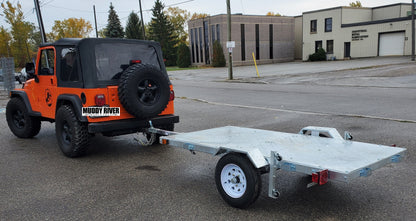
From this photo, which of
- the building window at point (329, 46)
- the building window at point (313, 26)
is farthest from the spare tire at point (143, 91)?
the building window at point (313, 26)

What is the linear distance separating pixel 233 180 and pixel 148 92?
2.63m

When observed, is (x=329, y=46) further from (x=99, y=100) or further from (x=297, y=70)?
(x=99, y=100)

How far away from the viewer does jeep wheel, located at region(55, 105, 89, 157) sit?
5.71m

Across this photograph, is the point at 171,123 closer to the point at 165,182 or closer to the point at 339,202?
the point at 165,182

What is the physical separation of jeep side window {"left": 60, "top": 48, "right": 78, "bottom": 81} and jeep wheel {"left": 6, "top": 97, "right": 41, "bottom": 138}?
190 cm

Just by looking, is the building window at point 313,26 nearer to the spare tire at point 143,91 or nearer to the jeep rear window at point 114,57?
the jeep rear window at point 114,57

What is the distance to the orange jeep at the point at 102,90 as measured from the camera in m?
5.54

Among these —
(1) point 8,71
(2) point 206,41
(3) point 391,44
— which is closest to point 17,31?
(2) point 206,41

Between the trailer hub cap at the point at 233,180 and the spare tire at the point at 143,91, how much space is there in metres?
2.32

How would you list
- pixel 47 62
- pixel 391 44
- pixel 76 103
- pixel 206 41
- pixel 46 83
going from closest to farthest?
pixel 76 103, pixel 46 83, pixel 47 62, pixel 391 44, pixel 206 41

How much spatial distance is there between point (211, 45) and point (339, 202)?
49.7 metres

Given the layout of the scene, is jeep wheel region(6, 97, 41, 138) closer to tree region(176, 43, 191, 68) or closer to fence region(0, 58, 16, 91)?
fence region(0, 58, 16, 91)

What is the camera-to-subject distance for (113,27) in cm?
6962

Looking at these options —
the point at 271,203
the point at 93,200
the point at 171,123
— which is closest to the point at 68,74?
the point at 171,123
